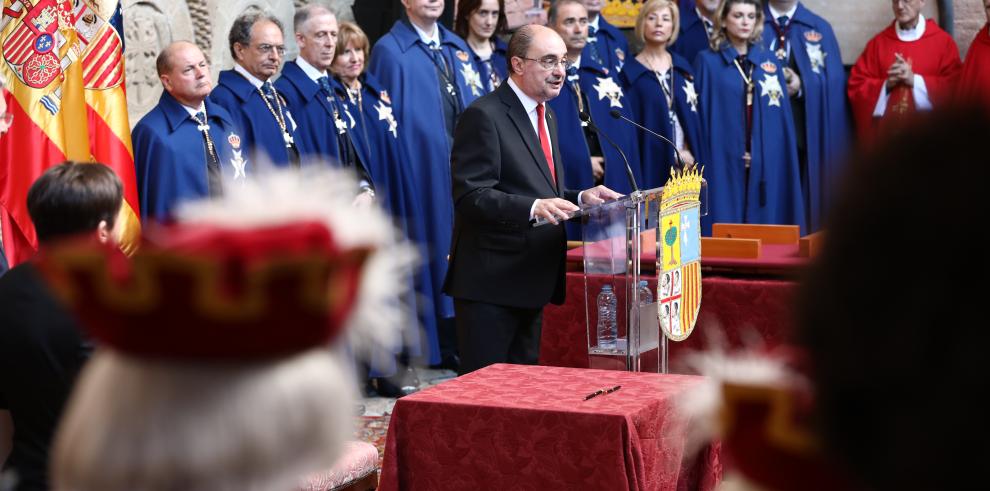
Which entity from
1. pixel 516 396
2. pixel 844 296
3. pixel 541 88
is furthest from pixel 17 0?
pixel 844 296

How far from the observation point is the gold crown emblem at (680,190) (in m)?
4.11

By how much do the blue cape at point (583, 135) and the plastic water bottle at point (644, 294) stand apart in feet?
9.84

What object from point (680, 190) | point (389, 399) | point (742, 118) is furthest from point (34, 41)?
point (742, 118)

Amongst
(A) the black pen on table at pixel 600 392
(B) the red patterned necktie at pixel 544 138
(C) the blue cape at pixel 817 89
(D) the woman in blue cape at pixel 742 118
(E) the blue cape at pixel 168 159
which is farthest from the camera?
(C) the blue cape at pixel 817 89

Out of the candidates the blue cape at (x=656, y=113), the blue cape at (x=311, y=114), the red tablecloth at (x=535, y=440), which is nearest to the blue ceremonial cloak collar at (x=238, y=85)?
the blue cape at (x=311, y=114)

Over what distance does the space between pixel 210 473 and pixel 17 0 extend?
4.51 meters

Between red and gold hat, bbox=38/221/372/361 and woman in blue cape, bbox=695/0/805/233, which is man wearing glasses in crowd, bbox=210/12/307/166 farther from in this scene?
red and gold hat, bbox=38/221/372/361

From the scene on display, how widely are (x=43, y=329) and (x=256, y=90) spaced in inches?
150

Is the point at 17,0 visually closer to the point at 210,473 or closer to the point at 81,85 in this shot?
the point at 81,85

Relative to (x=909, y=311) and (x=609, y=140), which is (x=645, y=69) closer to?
(x=609, y=140)

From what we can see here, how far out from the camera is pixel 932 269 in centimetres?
88

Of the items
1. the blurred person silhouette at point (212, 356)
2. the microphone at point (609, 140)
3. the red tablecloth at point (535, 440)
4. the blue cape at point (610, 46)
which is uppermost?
the blue cape at point (610, 46)

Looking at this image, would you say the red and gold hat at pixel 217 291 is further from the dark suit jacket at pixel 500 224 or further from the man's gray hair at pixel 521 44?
the man's gray hair at pixel 521 44

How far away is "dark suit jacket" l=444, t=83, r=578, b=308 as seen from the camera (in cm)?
451
